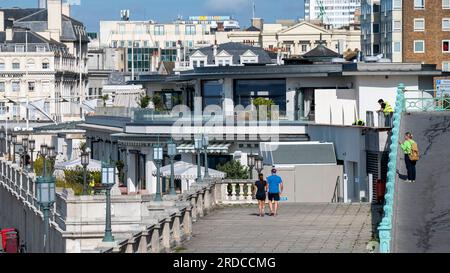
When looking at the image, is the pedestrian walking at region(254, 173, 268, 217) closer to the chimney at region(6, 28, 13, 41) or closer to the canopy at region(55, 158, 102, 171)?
the canopy at region(55, 158, 102, 171)

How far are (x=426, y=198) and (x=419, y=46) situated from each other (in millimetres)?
105156

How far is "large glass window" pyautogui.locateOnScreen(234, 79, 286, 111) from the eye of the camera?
71938mm

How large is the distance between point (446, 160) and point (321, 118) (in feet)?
90.4

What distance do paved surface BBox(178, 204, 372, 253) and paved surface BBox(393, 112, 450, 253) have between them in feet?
3.95

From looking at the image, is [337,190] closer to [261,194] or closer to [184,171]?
[184,171]

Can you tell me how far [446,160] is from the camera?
123ft

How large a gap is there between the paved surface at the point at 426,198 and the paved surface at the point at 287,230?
3.95 ft

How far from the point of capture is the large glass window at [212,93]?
246 feet

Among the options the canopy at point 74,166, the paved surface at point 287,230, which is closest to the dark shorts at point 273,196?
the paved surface at point 287,230

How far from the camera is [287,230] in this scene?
36.9 meters

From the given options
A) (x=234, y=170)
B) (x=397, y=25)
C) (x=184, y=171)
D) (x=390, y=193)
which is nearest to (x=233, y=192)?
(x=390, y=193)

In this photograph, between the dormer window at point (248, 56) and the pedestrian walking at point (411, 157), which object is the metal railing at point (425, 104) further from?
the dormer window at point (248, 56)
